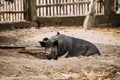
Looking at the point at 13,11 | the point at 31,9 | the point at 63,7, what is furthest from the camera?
the point at 63,7

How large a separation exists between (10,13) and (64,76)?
457 inches

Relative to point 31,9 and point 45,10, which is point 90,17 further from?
point 31,9


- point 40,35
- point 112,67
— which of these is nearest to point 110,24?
point 40,35

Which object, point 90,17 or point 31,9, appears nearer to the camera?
point 90,17

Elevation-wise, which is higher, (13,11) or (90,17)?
(13,11)

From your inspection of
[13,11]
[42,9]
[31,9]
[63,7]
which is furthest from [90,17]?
[13,11]

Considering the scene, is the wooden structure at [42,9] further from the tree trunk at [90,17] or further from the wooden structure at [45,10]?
the tree trunk at [90,17]

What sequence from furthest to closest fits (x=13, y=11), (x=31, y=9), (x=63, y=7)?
(x=63, y=7)
(x=31, y=9)
(x=13, y=11)

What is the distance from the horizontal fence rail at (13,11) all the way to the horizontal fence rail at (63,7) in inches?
34.6

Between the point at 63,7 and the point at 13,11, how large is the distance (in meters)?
2.39

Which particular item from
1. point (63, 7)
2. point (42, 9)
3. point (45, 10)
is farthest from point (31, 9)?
point (63, 7)

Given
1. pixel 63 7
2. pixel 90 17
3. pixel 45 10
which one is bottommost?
pixel 90 17

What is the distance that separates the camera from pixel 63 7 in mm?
18062

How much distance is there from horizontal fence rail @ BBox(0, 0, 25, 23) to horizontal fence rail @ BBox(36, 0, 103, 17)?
34.6 inches
